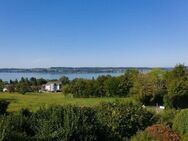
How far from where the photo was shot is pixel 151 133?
19.9 metres

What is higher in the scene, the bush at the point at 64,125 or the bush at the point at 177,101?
the bush at the point at 64,125

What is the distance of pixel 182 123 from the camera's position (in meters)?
22.6

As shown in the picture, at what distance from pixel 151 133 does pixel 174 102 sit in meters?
47.6

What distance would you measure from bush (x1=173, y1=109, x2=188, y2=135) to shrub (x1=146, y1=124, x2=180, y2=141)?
4.65 feet

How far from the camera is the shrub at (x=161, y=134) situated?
19625 millimetres

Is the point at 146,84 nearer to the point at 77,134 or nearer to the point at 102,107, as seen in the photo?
the point at 102,107

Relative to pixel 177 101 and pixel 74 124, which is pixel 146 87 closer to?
pixel 177 101

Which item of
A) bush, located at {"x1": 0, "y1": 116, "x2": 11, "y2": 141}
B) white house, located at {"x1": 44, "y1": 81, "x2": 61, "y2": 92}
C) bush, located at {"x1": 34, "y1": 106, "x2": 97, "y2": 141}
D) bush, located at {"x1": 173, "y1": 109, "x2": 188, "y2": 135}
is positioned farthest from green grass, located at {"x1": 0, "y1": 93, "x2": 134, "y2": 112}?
white house, located at {"x1": 44, "y1": 81, "x2": 61, "y2": 92}

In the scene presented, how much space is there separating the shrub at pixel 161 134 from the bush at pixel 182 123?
142cm

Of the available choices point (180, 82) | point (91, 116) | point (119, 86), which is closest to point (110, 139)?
point (91, 116)

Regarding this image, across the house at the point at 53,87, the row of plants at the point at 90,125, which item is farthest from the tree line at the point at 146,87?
the house at the point at 53,87

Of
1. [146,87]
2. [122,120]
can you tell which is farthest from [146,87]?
[122,120]

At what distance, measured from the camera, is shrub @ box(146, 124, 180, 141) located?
773 inches

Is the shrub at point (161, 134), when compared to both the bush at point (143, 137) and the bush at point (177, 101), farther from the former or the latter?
the bush at point (177, 101)
